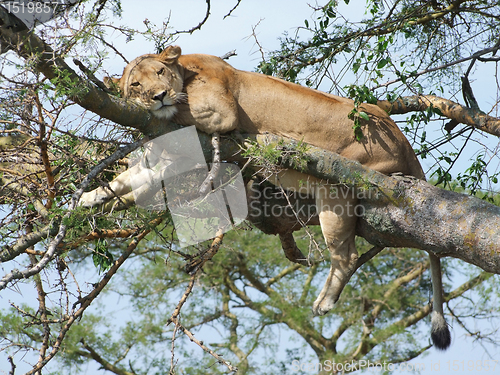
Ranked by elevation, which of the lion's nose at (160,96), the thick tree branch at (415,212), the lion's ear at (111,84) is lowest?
the thick tree branch at (415,212)

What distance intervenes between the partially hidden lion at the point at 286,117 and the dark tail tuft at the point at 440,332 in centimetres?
91

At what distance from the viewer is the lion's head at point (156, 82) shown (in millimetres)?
4184

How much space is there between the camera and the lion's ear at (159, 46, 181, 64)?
4332mm

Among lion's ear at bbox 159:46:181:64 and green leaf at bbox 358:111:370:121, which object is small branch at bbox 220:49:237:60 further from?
green leaf at bbox 358:111:370:121

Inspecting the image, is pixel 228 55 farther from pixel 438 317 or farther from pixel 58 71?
pixel 438 317

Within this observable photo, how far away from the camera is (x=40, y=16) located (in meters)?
3.88

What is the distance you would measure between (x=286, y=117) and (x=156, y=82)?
107 cm

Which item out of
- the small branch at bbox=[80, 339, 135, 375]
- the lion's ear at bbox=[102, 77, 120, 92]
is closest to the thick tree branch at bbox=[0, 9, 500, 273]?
the lion's ear at bbox=[102, 77, 120, 92]

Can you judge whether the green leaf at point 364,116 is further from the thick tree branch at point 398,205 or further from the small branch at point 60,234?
the small branch at point 60,234

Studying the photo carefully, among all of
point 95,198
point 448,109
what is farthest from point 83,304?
point 448,109

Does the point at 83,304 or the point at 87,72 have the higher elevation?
the point at 87,72

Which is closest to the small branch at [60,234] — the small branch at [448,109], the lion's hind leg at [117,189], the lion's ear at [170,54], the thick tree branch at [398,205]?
the thick tree branch at [398,205]

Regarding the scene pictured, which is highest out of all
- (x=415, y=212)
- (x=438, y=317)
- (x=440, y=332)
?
Result: (x=415, y=212)

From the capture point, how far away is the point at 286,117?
458cm
